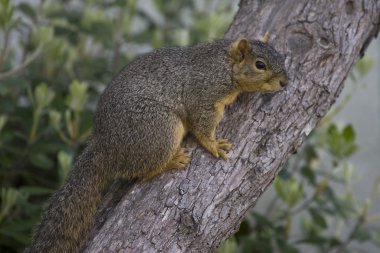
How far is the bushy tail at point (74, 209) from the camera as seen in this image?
62.4 inches

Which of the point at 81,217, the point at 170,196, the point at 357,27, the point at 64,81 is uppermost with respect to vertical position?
the point at 357,27

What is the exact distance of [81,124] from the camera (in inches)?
87.2

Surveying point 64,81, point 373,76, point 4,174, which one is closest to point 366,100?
point 373,76

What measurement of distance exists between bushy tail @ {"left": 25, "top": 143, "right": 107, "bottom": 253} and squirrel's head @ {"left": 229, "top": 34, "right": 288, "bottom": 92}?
0.45 m

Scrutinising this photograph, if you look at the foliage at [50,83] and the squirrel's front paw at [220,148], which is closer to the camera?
the squirrel's front paw at [220,148]

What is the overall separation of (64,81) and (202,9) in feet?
2.94

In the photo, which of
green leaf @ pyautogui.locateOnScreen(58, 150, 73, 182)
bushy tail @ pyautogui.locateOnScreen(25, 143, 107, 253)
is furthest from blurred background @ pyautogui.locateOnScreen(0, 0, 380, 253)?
bushy tail @ pyautogui.locateOnScreen(25, 143, 107, 253)

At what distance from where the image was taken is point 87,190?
1658 millimetres

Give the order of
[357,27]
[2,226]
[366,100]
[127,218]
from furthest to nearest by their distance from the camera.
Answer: [366,100]
[2,226]
[357,27]
[127,218]

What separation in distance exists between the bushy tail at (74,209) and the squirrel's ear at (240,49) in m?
0.46

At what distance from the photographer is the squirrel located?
163cm

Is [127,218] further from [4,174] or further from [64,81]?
[64,81]

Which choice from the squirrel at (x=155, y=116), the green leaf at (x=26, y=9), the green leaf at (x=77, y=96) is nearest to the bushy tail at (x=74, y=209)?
the squirrel at (x=155, y=116)

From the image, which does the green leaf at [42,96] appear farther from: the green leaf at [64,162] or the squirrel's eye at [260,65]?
the squirrel's eye at [260,65]
